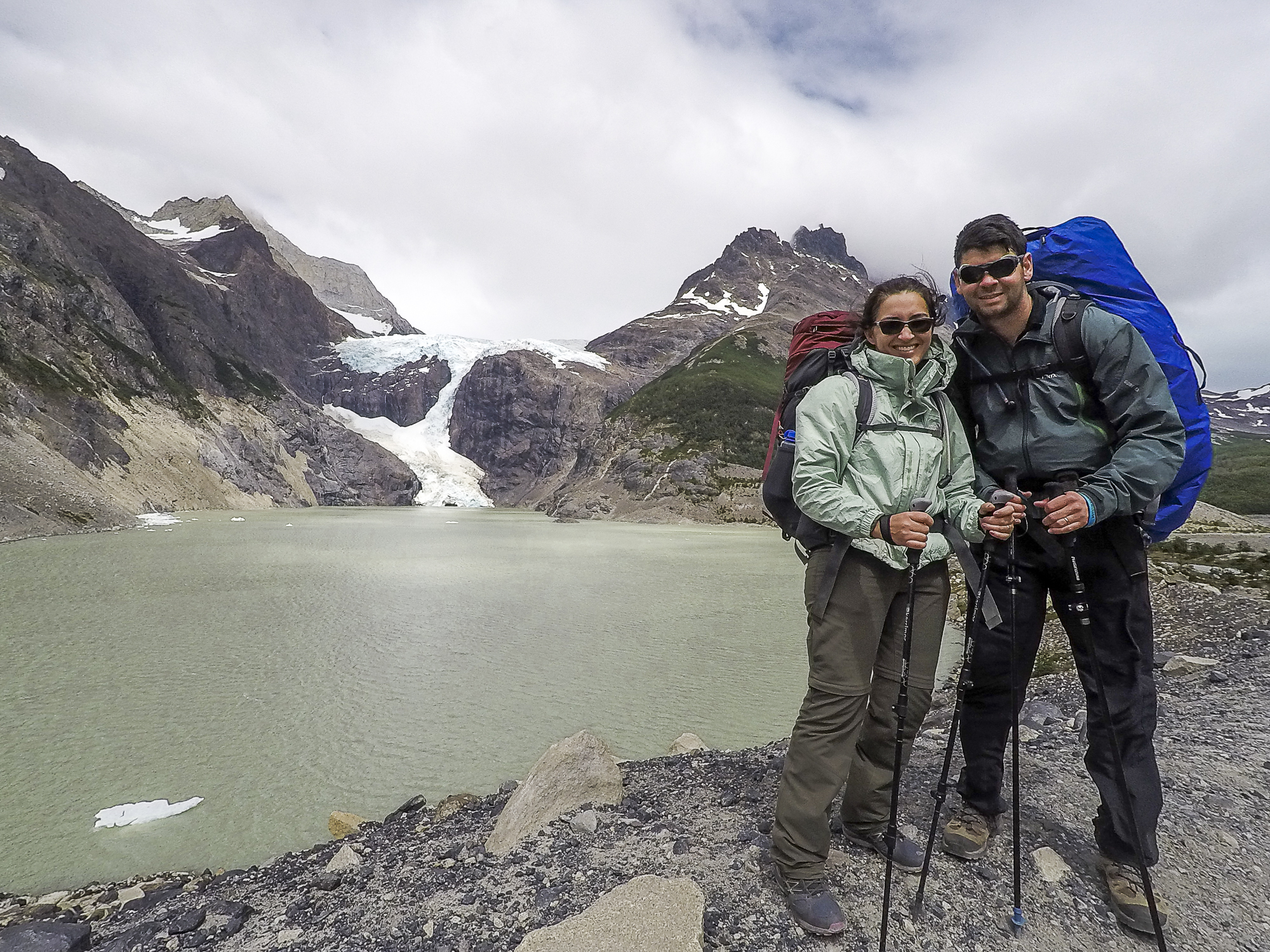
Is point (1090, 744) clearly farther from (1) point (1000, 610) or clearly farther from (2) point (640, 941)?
(2) point (640, 941)

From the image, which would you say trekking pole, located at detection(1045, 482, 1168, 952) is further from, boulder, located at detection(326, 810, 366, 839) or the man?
boulder, located at detection(326, 810, 366, 839)

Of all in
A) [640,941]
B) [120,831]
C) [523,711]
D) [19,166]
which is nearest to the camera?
[640,941]

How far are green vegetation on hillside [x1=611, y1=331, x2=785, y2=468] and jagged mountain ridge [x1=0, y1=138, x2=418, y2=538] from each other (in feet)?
192

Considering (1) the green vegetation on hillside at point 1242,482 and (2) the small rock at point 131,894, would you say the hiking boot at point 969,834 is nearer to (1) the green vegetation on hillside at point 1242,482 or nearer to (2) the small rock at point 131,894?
(2) the small rock at point 131,894

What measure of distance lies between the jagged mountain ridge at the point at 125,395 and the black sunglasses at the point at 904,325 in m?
40.1

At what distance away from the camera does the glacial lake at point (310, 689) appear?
584cm

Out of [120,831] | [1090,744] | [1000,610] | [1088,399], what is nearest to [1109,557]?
[1000,610]

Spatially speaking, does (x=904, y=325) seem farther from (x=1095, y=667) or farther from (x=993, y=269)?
(x=1095, y=667)

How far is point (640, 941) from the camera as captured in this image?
2648 millimetres

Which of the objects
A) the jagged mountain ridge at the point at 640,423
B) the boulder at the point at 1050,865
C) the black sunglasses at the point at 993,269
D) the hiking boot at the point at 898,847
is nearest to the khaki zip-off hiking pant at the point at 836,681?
the hiking boot at the point at 898,847

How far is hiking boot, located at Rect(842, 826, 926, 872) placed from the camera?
3.32m

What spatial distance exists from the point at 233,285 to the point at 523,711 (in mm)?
185499

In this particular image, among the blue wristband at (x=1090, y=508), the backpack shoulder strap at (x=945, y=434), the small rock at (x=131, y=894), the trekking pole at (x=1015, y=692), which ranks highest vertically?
the backpack shoulder strap at (x=945, y=434)

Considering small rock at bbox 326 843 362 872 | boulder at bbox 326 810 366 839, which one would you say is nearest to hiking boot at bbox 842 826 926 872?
small rock at bbox 326 843 362 872
